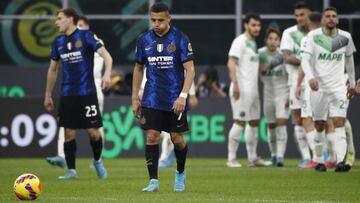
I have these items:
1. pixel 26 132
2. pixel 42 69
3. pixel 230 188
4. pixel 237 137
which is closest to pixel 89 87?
pixel 230 188

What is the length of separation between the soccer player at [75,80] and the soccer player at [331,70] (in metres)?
3.14

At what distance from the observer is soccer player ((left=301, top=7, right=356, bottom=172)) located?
1803 cm

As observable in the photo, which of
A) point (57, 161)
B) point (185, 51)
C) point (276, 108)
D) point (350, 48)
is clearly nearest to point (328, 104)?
point (350, 48)

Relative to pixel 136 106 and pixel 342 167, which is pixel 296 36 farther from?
pixel 136 106

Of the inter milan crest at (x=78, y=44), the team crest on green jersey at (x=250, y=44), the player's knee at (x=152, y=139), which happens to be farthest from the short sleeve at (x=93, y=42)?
the team crest on green jersey at (x=250, y=44)

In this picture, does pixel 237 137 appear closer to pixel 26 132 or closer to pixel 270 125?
pixel 270 125

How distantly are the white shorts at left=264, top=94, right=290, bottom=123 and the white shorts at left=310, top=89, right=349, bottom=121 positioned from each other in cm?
245

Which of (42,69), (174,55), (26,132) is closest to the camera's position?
(174,55)

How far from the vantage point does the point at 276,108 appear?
21.2m

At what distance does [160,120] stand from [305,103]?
575 centimetres

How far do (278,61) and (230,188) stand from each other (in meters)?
6.56

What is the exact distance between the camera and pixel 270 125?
843 inches

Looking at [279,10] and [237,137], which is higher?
[279,10]

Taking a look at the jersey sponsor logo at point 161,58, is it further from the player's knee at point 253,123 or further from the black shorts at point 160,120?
the player's knee at point 253,123
